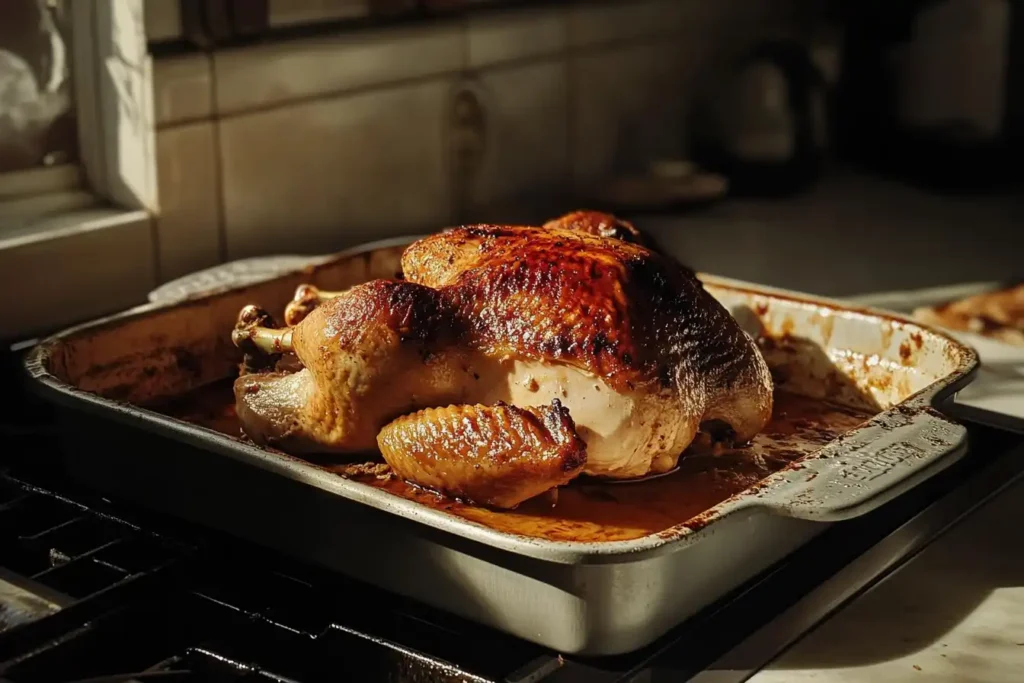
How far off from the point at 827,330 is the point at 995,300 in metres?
0.69

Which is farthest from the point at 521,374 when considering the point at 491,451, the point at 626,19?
the point at 626,19

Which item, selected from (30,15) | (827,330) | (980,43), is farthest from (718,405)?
(980,43)

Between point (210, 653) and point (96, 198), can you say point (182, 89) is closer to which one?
point (96, 198)

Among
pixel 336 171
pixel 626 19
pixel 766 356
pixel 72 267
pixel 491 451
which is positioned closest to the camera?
pixel 491 451

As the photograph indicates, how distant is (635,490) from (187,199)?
0.87 m

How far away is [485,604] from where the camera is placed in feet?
2.97

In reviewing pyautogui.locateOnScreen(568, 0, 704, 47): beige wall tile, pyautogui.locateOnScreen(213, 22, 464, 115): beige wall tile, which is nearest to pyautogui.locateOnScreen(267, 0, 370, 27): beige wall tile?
pyautogui.locateOnScreen(213, 22, 464, 115): beige wall tile

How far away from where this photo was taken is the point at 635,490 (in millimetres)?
1090

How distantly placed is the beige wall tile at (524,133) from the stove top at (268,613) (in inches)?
47.9

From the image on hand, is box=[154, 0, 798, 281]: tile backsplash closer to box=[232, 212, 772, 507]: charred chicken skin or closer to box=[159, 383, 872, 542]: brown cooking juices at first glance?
box=[159, 383, 872, 542]: brown cooking juices

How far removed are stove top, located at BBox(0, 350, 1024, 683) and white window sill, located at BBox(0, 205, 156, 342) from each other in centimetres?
48

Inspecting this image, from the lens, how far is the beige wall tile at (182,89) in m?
1.65

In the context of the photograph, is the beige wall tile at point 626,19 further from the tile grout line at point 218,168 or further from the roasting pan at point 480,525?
the roasting pan at point 480,525

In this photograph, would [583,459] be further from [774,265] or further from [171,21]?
[774,265]
